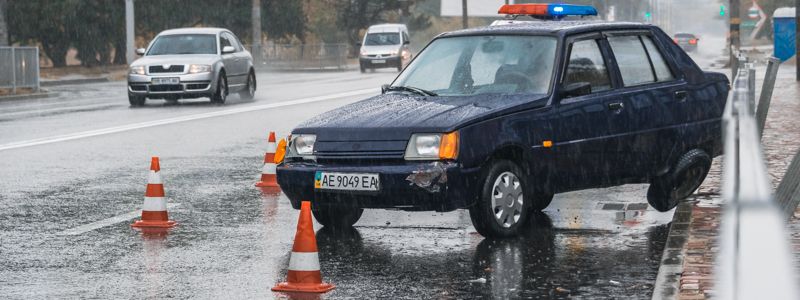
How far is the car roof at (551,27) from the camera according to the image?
9.33 metres

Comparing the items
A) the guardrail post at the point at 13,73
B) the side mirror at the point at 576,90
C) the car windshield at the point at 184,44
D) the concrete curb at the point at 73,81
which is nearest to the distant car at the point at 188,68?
the car windshield at the point at 184,44

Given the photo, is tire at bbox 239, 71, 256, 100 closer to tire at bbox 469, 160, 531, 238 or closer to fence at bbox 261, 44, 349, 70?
tire at bbox 469, 160, 531, 238

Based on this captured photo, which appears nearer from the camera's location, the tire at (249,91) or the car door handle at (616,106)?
the car door handle at (616,106)

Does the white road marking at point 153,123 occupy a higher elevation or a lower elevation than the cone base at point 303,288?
lower

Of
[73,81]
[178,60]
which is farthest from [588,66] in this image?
[73,81]

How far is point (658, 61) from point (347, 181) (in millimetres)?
2892

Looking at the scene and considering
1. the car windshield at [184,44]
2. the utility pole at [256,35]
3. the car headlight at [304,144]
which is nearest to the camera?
the car headlight at [304,144]

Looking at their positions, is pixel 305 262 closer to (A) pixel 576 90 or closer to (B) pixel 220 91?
(A) pixel 576 90

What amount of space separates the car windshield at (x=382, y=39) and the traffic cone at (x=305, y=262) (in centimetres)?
4869

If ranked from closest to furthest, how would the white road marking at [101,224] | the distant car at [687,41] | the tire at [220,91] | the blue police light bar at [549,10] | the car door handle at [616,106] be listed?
the white road marking at [101,224] → the car door handle at [616,106] → the blue police light bar at [549,10] → the tire at [220,91] → the distant car at [687,41]

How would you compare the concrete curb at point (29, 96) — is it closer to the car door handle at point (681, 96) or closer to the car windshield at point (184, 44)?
the car windshield at point (184, 44)

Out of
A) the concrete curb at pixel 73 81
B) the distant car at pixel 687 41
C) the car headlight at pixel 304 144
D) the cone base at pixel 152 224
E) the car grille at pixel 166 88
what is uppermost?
the car headlight at pixel 304 144

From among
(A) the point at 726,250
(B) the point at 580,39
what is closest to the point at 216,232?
(B) the point at 580,39

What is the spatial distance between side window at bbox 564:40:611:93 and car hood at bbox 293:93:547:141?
522 millimetres
